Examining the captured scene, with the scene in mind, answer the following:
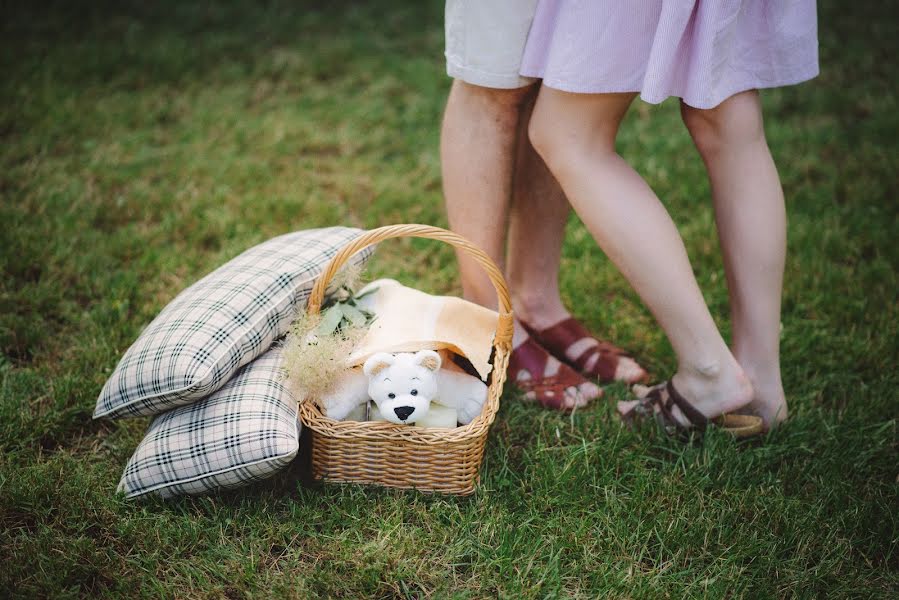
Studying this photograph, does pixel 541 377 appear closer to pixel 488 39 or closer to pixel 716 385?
pixel 716 385

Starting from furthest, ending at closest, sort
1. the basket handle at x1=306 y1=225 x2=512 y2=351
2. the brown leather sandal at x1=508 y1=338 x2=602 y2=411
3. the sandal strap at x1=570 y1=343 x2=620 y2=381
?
1. the sandal strap at x1=570 y1=343 x2=620 y2=381
2. the brown leather sandal at x1=508 y1=338 x2=602 y2=411
3. the basket handle at x1=306 y1=225 x2=512 y2=351

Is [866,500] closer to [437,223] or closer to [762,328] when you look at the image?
[762,328]

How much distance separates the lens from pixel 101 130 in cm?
289

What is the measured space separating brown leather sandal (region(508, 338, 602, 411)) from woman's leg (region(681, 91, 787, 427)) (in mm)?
367

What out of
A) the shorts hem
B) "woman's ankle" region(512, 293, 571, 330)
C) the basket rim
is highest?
the shorts hem

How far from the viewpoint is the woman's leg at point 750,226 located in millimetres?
1576

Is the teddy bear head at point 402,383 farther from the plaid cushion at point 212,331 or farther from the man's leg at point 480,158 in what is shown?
the man's leg at point 480,158

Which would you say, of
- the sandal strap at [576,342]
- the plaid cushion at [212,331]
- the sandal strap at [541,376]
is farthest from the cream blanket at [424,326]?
the sandal strap at [576,342]

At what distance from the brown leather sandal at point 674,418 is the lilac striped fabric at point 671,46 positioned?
0.64 m

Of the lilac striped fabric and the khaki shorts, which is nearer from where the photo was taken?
the lilac striped fabric

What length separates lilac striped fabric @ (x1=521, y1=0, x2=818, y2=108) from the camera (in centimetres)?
137

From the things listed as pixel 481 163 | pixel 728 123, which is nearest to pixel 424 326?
pixel 481 163

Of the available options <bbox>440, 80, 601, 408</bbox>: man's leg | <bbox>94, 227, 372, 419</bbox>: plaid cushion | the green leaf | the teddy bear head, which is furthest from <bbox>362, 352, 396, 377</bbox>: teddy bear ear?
<bbox>440, 80, 601, 408</bbox>: man's leg

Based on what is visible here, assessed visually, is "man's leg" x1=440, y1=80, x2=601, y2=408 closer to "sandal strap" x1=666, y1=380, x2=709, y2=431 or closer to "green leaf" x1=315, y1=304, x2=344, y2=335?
"sandal strap" x1=666, y1=380, x2=709, y2=431
